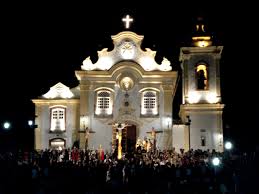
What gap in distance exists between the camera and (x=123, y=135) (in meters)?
46.1

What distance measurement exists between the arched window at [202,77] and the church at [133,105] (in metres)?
0.08

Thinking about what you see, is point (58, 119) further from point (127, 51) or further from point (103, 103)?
point (127, 51)

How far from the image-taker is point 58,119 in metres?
47.2

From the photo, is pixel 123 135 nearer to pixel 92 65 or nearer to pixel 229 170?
pixel 92 65

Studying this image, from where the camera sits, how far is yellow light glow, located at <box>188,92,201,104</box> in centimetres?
4672

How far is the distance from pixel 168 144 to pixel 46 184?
2226 centimetres

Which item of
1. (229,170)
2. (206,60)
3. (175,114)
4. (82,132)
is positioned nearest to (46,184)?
(229,170)

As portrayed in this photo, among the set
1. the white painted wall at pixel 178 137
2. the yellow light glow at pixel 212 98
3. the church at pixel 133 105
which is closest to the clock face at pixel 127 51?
the church at pixel 133 105

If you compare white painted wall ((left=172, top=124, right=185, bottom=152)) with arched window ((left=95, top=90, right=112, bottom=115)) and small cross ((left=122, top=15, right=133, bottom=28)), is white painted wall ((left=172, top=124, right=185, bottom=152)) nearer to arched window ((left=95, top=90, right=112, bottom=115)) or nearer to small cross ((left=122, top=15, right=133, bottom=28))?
arched window ((left=95, top=90, right=112, bottom=115))

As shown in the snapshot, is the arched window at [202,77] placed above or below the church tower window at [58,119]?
above

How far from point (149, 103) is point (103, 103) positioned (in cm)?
330

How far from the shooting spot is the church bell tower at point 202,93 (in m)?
46.0

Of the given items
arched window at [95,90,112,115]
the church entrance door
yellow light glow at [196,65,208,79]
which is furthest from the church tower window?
yellow light glow at [196,65,208,79]

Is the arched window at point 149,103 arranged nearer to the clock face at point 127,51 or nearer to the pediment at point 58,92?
the clock face at point 127,51
